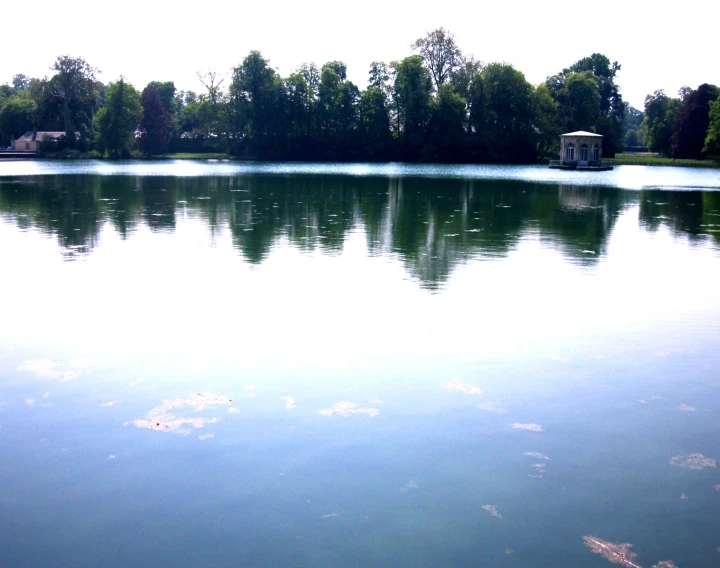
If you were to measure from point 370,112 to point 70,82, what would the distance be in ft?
131

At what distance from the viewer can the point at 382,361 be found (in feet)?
28.6

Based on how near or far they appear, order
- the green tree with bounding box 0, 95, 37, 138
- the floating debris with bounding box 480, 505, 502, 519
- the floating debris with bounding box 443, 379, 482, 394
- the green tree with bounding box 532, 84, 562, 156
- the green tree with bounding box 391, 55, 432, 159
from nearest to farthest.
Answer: the floating debris with bounding box 480, 505, 502, 519 < the floating debris with bounding box 443, 379, 482, 394 < the green tree with bounding box 391, 55, 432, 159 < the green tree with bounding box 532, 84, 562, 156 < the green tree with bounding box 0, 95, 37, 138

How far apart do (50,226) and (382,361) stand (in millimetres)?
16028

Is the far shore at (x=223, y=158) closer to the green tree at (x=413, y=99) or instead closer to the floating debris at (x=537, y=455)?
the green tree at (x=413, y=99)

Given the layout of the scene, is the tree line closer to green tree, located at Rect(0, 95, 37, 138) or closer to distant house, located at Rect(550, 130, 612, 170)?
green tree, located at Rect(0, 95, 37, 138)

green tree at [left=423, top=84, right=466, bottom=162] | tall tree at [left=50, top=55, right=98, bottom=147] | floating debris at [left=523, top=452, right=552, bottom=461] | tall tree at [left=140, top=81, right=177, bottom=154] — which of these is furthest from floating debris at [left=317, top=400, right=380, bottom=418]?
tall tree at [left=140, top=81, right=177, bottom=154]

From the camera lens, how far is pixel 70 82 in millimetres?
96250

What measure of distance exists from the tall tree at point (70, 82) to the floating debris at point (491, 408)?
321ft

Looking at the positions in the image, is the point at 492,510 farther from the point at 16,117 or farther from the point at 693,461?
the point at 16,117

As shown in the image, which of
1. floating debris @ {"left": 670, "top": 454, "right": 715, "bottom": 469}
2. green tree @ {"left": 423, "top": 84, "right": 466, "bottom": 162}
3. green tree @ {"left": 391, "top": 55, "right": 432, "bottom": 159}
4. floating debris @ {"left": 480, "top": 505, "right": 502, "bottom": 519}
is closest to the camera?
floating debris @ {"left": 480, "top": 505, "right": 502, "bottom": 519}

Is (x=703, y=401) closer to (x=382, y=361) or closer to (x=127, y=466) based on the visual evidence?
(x=382, y=361)

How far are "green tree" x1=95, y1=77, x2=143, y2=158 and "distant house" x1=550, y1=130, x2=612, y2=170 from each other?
5353cm

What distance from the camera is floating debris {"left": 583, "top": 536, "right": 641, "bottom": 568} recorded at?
4836 mm

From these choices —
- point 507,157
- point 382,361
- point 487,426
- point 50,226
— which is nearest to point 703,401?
point 487,426
